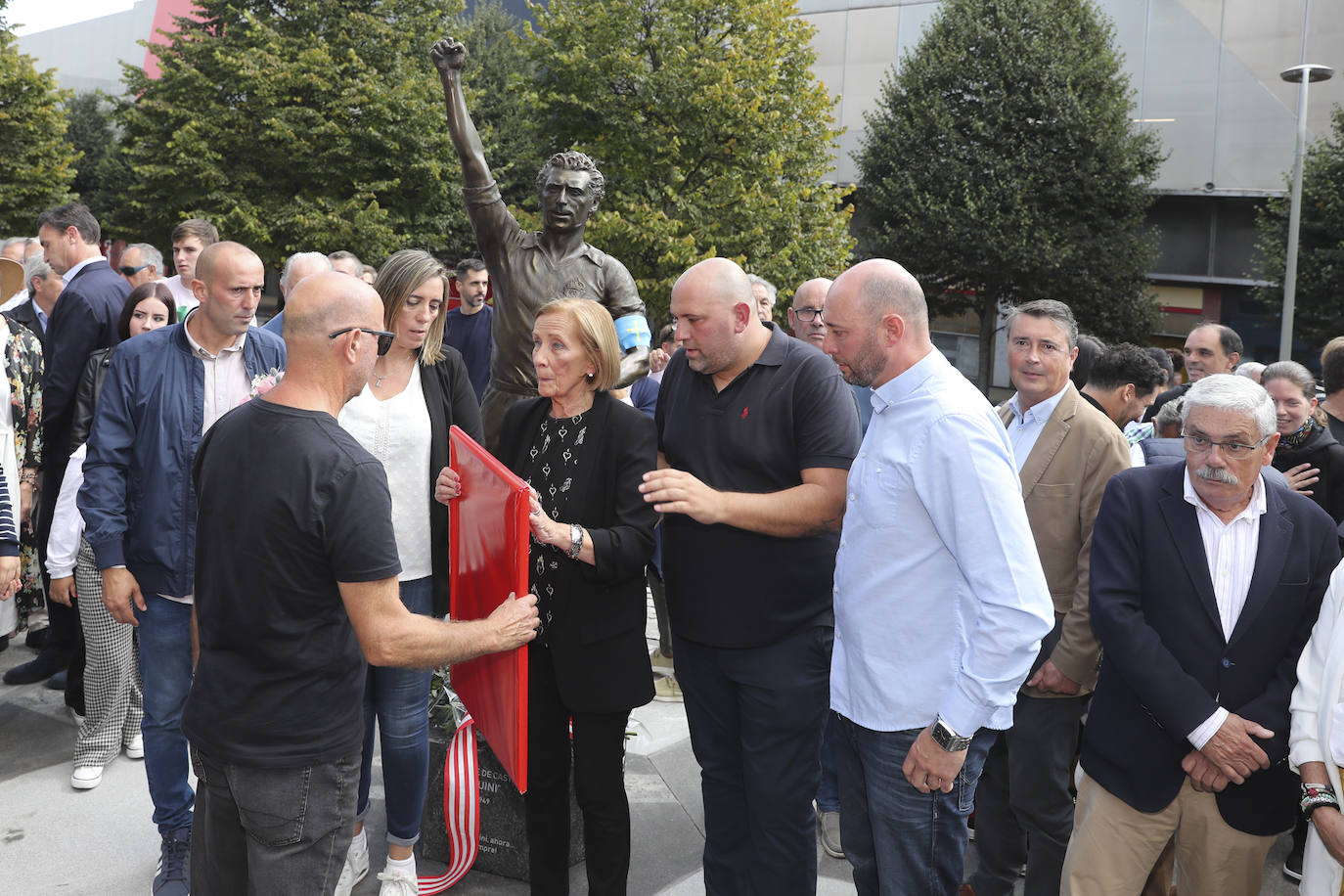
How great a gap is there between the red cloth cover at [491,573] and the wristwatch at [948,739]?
1.15 meters

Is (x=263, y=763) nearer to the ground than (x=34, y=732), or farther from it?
farther from it

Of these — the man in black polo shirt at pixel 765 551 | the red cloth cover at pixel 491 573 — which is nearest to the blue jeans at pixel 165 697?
the red cloth cover at pixel 491 573

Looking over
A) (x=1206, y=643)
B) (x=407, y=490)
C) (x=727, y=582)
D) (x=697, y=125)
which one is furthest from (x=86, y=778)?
(x=697, y=125)

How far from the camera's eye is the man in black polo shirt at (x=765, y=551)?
3.33 metres

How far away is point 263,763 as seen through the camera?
2.54 m

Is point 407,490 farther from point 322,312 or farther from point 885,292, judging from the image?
point 885,292

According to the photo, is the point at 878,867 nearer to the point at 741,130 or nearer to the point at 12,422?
the point at 12,422

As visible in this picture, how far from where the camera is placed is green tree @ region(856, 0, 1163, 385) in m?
24.4

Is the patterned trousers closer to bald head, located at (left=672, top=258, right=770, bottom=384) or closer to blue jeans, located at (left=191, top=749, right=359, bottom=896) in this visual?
blue jeans, located at (left=191, top=749, right=359, bottom=896)

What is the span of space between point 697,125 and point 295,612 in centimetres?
2270

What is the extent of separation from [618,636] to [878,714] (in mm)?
862

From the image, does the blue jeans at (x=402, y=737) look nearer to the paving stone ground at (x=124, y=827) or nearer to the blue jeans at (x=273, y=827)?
the paving stone ground at (x=124, y=827)

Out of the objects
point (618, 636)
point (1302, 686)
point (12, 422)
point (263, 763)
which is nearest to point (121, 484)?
point (12, 422)

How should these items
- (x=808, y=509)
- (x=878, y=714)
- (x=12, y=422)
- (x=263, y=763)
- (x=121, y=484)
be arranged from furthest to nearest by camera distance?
(x=12, y=422) < (x=121, y=484) < (x=808, y=509) < (x=878, y=714) < (x=263, y=763)
